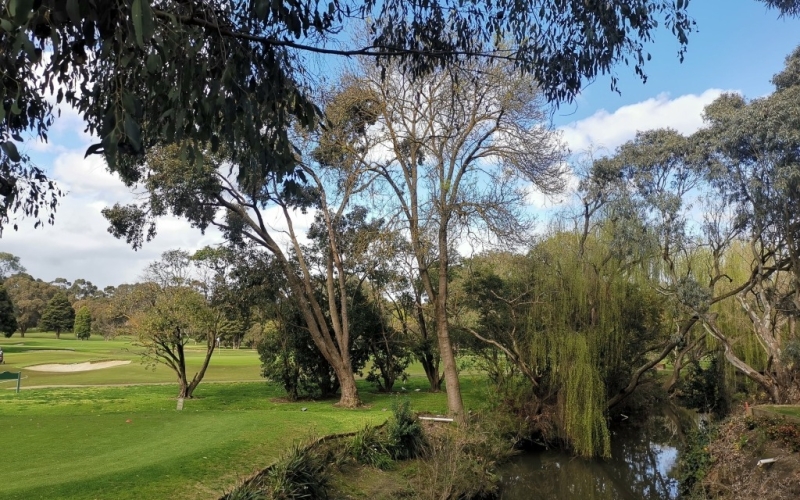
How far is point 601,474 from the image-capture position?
14773 mm

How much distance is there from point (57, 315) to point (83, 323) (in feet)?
10.8

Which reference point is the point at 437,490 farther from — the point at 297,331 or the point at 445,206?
the point at 297,331

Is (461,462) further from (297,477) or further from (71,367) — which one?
(71,367)

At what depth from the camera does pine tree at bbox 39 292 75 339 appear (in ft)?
206

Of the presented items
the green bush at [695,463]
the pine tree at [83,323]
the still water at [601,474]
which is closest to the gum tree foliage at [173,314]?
the still water at [601,474]

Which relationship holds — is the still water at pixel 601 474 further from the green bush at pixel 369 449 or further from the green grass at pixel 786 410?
the green bush at pixel 369 449

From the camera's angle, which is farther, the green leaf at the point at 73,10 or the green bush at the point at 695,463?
the green bush at the point at 695,463

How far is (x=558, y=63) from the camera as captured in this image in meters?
4.89

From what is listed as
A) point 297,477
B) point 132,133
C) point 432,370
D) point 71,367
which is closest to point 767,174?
point 297,477

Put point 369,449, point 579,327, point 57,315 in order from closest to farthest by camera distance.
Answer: point 369,449
point 579,327
point 57,315

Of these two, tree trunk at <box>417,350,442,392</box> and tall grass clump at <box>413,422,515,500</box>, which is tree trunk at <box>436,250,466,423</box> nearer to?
tall grass clump at <box>413,422,515,500</box>

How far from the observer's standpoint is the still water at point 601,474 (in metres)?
13.2

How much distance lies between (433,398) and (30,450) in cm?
1494

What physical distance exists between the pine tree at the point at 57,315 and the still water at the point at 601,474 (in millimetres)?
63022
